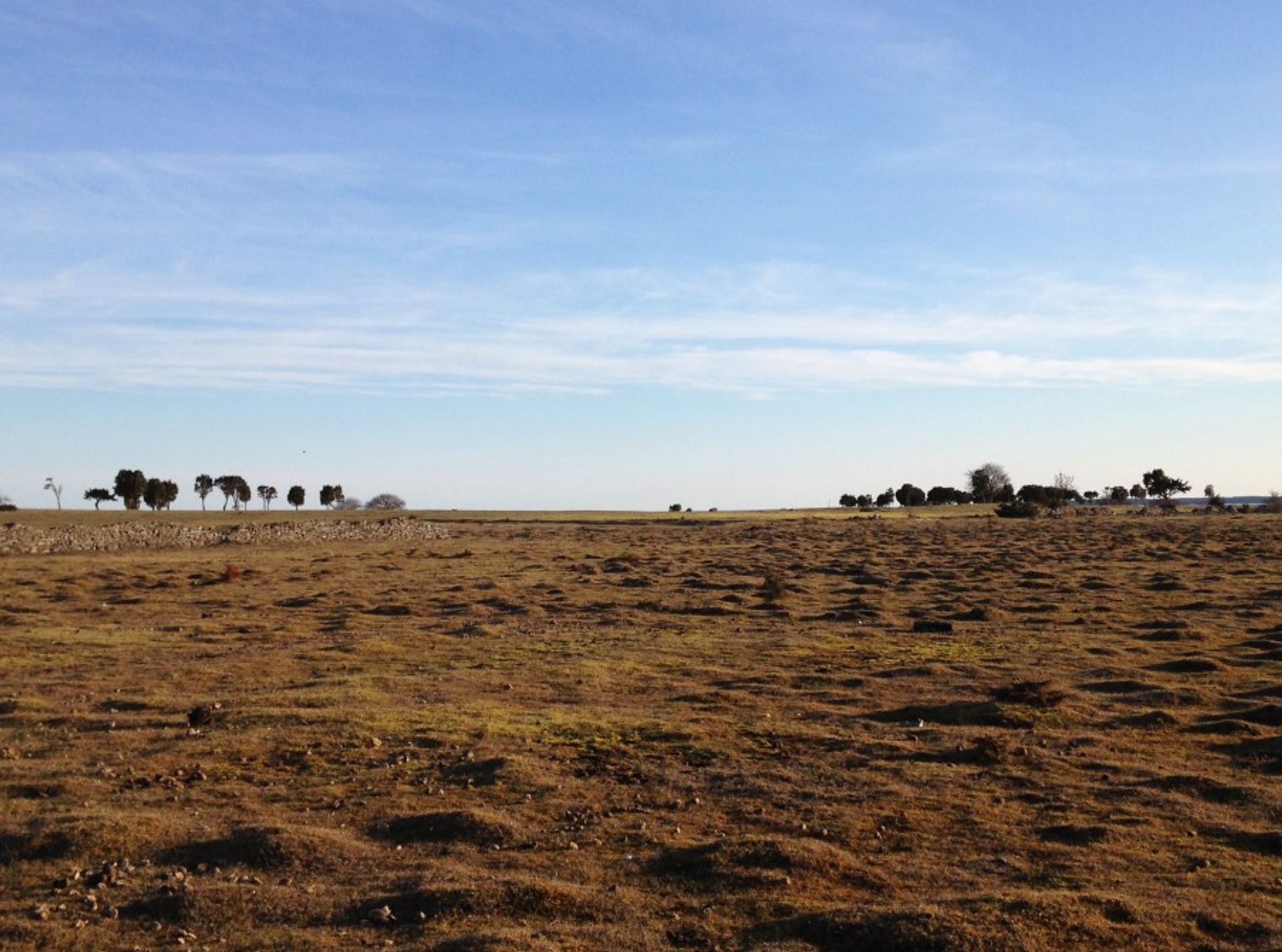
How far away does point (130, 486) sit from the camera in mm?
124250

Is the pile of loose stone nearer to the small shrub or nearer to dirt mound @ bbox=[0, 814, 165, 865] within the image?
the small shrub

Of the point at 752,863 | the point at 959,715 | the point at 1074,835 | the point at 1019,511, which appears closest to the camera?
the point at 752,863

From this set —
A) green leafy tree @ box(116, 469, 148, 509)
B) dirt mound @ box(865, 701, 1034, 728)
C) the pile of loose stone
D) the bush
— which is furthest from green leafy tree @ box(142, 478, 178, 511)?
dirt mound @ box(865, 701, 1034, 728)

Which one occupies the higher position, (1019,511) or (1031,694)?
(1019,511)

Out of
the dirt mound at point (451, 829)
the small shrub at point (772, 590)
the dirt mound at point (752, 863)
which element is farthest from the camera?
the small shrub at point (772, 590)

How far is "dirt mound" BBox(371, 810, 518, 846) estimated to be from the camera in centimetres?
1109

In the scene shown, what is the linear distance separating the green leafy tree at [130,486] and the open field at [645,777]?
101 meters

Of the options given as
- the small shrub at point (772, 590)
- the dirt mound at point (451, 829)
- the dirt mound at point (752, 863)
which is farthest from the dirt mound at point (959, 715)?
the small shrub at point (772, 590)

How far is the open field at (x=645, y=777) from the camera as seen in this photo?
9.02m

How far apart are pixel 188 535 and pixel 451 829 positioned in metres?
68.2

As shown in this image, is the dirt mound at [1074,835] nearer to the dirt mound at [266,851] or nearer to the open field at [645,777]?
the open field at [645,777]

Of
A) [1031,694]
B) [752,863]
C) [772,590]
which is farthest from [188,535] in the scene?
[752,863]

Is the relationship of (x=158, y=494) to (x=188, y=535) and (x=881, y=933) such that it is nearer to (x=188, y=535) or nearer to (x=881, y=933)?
(x=188, y=535)

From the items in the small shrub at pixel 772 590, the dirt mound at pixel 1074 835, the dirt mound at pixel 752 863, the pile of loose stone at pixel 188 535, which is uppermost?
the pile of loose stone at pixel 188 535
